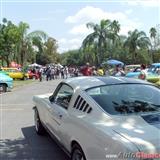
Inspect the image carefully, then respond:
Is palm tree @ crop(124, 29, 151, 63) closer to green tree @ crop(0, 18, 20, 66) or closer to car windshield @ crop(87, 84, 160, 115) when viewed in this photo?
green tree @ crop(0, 18, 20, 66)

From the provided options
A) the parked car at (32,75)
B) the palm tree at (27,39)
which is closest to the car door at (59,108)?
the parked car at (32,75)

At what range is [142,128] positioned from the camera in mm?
4633

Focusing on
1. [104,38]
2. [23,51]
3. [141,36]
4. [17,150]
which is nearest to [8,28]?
[23,51]

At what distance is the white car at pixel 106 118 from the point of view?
4.28 meters

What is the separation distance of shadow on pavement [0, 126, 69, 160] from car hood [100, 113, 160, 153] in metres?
2.07

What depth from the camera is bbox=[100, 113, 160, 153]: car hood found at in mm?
4176

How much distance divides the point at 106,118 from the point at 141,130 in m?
0.64

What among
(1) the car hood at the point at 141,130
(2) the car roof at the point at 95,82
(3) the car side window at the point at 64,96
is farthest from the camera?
(3) the car side window at the point at 64,96

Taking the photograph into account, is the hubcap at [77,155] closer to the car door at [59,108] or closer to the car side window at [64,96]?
the car door at [59,108]

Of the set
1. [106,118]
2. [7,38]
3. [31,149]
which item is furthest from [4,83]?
[7,38]

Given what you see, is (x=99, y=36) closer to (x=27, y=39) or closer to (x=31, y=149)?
(x=27, y=39)

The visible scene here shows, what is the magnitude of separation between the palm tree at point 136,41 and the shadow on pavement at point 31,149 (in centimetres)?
6001

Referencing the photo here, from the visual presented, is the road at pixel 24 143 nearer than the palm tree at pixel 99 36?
Yes

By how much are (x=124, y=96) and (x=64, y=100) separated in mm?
1242
